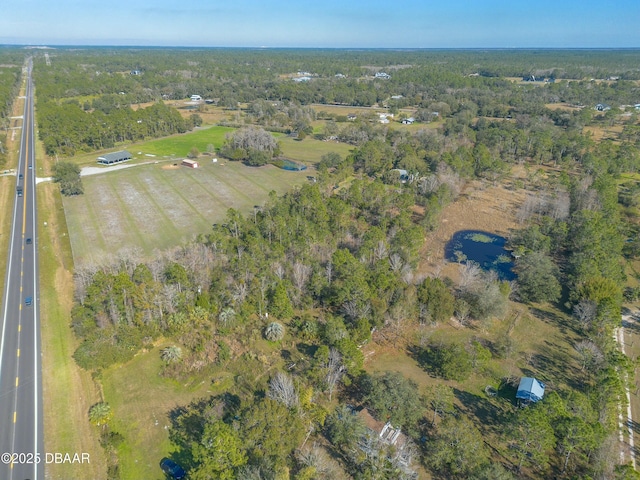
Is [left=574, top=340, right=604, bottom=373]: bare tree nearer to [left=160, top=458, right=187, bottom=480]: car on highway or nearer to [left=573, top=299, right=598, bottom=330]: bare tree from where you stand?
[left=573, top=299, right=598, bottom=330]: bare tree

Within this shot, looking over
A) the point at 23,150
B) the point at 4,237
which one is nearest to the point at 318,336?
the point at 4,237

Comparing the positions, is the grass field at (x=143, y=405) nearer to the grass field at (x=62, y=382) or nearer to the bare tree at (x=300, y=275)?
the grass field at (x=62, y=382)

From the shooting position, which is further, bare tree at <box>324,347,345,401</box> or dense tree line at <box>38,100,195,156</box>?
dense tree line at <box>38,100,195,156</box>

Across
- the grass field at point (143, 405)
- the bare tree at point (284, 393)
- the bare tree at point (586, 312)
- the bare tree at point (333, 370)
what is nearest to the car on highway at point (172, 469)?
the grass field at point (143, 405)

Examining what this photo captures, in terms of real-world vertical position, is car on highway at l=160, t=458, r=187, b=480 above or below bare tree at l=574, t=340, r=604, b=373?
below

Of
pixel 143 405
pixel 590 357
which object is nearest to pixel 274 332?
pixel 143 405

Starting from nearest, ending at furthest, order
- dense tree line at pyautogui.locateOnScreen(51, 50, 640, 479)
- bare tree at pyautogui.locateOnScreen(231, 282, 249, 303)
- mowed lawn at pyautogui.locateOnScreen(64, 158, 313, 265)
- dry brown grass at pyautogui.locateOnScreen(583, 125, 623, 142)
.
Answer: dense tree line at pyautogui.locateOnScreen(51, 50, 640, 479) → bare tree at pyautogui.locateOnScreen(231, 282, 249, 303) → mowed lawn at pyautogui.locateOnScreen(64, 158, 313, 265) → dry brown grass at pyautogui.locateOnScreen(583, 125, 623, 142)

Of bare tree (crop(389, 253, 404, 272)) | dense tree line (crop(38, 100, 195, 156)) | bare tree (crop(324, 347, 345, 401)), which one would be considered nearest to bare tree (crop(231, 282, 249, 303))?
bare tree (crop(324, 347, 345, 401))
